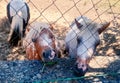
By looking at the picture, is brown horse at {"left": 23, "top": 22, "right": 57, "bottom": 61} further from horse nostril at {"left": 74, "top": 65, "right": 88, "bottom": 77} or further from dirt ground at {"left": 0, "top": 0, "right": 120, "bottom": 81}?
horse nostril at {"left": 74, "top": 65, "right": 88, "bottom": 77}

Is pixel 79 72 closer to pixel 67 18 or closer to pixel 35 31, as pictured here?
pixel 35 31

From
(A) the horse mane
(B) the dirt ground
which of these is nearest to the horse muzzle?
(A) the horse mane

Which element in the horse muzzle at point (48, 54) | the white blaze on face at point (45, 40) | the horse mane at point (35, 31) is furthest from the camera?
the horse mane at point (35, 31)

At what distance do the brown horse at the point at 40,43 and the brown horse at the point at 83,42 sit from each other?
1.01 ft

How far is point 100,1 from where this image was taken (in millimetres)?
7355

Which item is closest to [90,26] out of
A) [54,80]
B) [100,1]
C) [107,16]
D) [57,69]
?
[57,69]

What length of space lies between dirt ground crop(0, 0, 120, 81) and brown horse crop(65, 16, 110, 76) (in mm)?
635

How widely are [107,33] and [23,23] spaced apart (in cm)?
162

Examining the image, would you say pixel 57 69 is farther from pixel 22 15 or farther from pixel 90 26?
pixel 22 15

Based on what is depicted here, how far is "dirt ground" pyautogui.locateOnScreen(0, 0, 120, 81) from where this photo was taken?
565 cm

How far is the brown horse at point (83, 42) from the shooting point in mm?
3845

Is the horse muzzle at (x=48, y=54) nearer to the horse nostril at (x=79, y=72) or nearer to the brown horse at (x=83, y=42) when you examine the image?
the brown horse at (x=83, y=42)

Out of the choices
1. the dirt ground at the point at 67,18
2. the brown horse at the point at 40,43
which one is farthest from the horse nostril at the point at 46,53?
the dirt ground at the point at 67,18

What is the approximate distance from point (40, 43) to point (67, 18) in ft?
7.67
